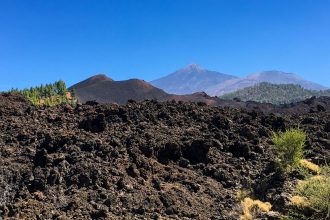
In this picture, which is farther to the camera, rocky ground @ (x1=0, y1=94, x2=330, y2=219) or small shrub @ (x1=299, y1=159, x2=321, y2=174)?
small shrub @ (x1=299, y1=159, x2=321, y2=174)

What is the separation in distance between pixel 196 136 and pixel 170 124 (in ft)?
6.77

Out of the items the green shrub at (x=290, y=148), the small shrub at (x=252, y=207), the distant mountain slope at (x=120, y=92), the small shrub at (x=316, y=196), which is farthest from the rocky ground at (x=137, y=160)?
the distant mountain slope at (x=120, y=92)

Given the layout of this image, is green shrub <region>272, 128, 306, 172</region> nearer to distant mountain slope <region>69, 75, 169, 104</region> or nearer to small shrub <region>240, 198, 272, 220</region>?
small shrub <region>240, 198, 272, 220</region>

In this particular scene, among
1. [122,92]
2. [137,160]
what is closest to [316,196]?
[137,160]

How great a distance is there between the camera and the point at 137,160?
62.1 feet

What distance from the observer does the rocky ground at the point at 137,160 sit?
15836mm

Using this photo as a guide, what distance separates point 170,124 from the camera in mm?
24141

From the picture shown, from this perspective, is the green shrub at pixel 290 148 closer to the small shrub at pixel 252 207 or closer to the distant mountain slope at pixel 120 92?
the small shrub at pixel 252 207

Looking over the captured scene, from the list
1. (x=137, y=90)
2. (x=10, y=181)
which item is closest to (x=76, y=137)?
(x=10, y=181)

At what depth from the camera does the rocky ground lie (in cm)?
1584

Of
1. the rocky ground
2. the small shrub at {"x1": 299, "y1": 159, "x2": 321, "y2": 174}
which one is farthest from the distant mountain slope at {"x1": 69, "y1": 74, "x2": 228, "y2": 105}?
the small shrub at {"x1": 299, "y1": 159, "x2": 321, "y2": 174}

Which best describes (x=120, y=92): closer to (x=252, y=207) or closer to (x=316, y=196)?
(x=252, y=207)

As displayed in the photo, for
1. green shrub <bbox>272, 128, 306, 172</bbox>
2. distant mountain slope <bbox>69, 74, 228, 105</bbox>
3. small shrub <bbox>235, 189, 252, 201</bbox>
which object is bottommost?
small shrub <bbox>235, 189, 252, 201</bbox>

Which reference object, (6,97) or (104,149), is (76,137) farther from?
(6,97)
